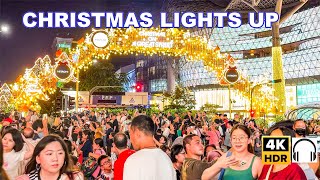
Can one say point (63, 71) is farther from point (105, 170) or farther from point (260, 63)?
point (260, 63)

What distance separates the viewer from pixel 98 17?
2061 centimetres

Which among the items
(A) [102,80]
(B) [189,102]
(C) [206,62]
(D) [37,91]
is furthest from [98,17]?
(A) [102,80]

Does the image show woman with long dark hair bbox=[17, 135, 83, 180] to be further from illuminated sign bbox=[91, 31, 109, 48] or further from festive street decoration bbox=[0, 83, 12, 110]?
festive street decoration bbox=[0, 83, 12, 110]

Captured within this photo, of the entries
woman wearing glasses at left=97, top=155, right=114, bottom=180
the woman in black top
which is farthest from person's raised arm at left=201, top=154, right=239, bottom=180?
woman wearing glasses at left=97, top=155, right=114, bottom=180

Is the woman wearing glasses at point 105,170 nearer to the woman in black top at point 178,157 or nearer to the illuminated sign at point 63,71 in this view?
the woman in black top at point 178,157

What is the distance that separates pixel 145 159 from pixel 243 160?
3.35ft

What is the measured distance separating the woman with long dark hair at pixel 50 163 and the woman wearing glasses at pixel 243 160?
1.44 metres

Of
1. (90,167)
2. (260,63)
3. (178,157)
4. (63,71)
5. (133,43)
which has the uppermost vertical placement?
(260,63)

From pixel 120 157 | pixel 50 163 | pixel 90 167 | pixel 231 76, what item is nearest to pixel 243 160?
pixel 120 157

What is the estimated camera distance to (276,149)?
3.18 m

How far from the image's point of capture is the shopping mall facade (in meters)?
74.9

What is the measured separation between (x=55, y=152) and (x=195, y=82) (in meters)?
94.1

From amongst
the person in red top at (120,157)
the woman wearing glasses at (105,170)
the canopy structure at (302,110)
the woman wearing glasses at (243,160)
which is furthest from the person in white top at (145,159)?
the canopy structure at (302,110)

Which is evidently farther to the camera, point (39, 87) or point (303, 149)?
point (39, 87)
